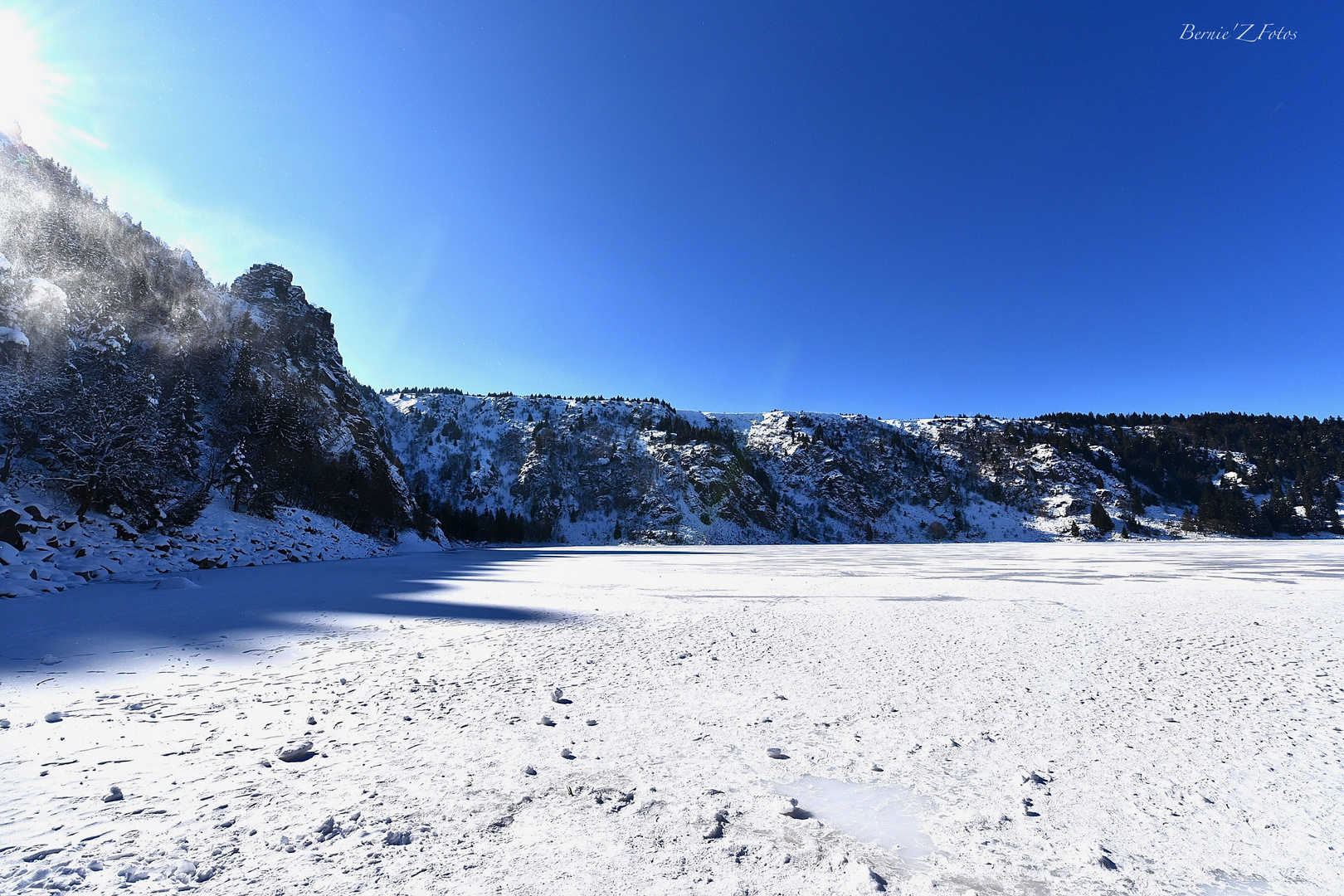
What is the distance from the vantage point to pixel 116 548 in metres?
15.6

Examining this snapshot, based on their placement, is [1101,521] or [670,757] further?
[1101,521]

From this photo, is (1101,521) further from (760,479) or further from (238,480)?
(238,480)

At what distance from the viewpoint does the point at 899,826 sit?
2771mm

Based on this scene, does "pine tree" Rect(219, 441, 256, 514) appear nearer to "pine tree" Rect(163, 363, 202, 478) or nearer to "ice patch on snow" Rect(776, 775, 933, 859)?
"pine tree" Rect(163, 363, 202, 478)

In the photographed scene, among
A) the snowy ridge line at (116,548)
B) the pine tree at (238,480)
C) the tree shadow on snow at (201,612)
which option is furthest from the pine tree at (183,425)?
the tree shadow on snow at (201,612)

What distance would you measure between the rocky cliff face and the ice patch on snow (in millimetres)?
24178

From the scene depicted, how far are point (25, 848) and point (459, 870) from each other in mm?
2248

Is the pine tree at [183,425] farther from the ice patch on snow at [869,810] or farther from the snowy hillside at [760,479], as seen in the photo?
the snowy hillside at [760,479]

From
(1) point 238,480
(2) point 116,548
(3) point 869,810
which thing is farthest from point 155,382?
(3) point 869,810

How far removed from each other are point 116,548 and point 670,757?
70.7ft

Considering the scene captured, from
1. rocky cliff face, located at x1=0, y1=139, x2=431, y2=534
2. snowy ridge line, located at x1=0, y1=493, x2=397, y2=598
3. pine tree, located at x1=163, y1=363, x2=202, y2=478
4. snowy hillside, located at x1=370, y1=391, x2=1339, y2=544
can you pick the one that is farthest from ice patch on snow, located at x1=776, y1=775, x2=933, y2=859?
snowy hillside, located at x1=370, y1=391, x2=1339, y2=544

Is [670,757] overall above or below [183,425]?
below

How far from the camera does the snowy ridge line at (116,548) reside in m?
12.3

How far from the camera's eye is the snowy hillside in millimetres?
80125
